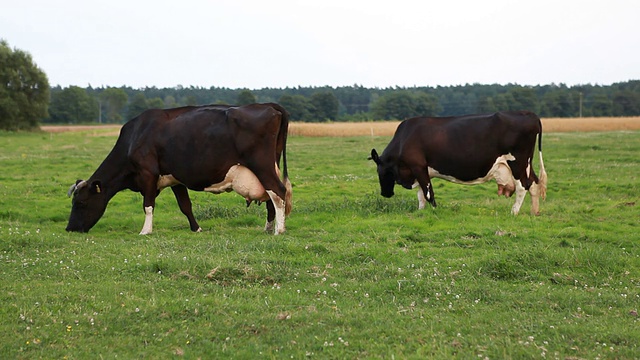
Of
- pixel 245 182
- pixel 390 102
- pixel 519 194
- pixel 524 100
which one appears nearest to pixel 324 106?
pixel 390 102

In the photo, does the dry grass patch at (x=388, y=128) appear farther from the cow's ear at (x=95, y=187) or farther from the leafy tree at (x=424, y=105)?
the leafy tree at (x=424, y=105)

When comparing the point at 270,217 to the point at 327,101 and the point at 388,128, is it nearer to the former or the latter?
the point at 388,128

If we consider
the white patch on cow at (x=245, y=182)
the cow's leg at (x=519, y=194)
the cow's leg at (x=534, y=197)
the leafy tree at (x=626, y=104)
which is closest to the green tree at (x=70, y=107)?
the leafy tree at (x=626, y=104)

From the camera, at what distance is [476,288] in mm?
8055

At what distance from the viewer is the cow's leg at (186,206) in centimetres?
1306

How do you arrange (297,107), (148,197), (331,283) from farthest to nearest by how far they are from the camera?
(297,107) → (148,197) → (331,283)

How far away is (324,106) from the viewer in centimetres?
10994

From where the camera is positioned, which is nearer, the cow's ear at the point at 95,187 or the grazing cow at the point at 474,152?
the cow's ear at the point at 95,187

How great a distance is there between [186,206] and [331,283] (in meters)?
5.76

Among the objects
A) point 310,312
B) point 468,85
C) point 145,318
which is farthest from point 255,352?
point 468,85

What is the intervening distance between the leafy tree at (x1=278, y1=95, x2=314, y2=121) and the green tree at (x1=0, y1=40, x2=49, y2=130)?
133 feet

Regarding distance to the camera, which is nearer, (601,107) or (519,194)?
(519,194)

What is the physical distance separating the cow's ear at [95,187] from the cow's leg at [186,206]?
153 cm

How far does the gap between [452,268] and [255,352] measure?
4010 millimetres
